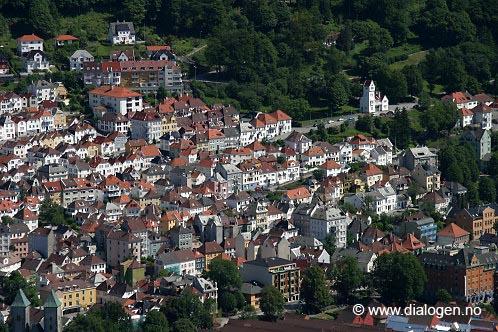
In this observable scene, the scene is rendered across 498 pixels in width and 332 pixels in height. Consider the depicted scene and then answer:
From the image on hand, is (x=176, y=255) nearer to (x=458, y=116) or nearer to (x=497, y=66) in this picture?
(x=458, y=116)

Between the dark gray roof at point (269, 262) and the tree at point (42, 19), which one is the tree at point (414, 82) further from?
the dark gray roof at point (269, 262)

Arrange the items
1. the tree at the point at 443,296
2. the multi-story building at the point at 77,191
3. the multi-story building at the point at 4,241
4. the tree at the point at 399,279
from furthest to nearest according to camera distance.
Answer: the multi-story building at the point at 77,191 < the multi-story building at the point at 4,241 < the tree at the point at 399,279 < the tree at the point at 443,296

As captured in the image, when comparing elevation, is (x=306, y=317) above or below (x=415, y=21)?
below

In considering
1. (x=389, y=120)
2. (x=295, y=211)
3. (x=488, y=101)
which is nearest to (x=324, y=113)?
(x=389, y=120)

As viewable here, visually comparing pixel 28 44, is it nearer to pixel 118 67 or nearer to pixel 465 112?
pixel 118 67

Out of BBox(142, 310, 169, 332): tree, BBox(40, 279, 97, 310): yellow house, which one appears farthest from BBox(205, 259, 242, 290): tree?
BBox(142, 310, 169, 332): tree

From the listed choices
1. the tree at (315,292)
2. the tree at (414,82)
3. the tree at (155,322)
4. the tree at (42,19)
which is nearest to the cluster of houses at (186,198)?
the tree at (42,19)
